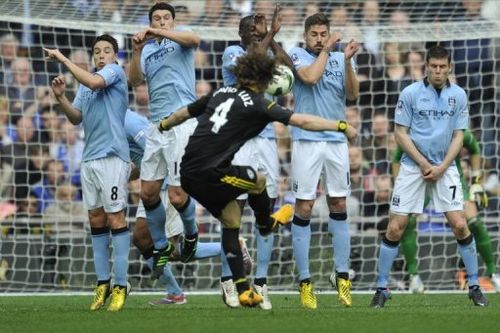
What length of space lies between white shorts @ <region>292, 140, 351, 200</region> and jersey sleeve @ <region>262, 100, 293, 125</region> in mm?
1604

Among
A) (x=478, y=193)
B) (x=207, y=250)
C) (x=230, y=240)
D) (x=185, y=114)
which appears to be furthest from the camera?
(x=478, y=193)

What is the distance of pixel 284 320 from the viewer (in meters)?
9.84

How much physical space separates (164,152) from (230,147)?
1.45 metres

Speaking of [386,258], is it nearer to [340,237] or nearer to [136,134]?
[340,237]

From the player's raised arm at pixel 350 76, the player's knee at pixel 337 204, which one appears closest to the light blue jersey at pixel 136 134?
the player's knee at pixel 337 204

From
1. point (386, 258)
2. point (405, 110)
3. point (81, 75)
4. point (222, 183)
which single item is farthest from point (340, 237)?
point (81, 75)

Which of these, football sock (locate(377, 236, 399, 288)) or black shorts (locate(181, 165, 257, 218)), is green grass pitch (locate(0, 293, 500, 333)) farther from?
black shorts (locate(181, 165, 257, 218))

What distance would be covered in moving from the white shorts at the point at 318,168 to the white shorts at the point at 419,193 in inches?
20.1

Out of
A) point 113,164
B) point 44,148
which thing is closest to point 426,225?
point 44,148

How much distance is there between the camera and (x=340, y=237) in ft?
39.8

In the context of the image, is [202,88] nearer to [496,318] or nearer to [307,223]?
[307,223]

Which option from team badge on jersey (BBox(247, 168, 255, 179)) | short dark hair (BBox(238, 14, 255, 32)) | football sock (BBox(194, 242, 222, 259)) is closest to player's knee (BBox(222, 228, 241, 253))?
team badge on jersey (BBox(247, 168, 255, 179))

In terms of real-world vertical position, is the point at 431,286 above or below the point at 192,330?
below

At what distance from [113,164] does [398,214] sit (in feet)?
8.62
